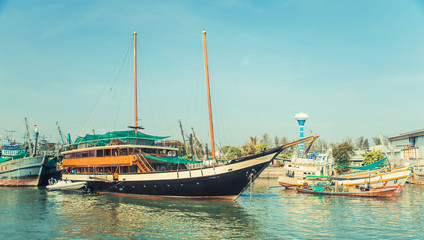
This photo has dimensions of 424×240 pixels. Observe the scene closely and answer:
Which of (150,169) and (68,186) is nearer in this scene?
(150,169)

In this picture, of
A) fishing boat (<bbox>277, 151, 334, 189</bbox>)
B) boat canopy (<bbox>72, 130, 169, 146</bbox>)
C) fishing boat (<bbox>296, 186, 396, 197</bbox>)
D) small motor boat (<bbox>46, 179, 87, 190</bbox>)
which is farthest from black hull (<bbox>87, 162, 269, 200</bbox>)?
fishing boat (<bbox>277, 151, 334, 189</bbox>)

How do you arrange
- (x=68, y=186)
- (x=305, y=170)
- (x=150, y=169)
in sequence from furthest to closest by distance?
(x=305, y=170) < (x=68, y=186) < (x=150, y=169)

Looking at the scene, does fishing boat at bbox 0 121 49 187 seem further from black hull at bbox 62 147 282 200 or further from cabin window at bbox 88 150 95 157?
black hull at bbox 62 147 282 200

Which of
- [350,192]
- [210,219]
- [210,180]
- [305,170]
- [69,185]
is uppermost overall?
[210,180]

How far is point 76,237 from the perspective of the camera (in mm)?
17359

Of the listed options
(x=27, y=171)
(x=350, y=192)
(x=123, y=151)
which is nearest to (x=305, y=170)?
(x=350, y=192)

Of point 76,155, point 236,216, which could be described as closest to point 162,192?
point 236,216

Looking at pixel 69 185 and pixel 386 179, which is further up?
pixel 386 179

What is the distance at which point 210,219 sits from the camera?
2139cm

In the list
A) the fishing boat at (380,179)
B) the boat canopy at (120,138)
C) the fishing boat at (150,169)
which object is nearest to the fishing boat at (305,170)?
the fishing boat at (380,179)

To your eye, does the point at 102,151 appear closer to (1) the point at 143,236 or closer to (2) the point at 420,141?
(1) the point at 143,236

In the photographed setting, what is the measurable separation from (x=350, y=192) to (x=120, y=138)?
2783 cm

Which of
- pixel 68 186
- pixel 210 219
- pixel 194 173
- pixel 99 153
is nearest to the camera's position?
pixel 210 219

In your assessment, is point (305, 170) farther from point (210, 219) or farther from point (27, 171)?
point (27, 171)
